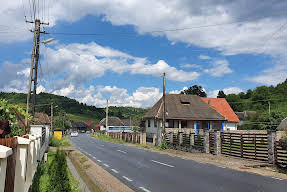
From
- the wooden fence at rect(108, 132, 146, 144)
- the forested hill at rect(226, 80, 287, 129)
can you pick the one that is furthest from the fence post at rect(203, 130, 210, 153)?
the forested hill at rect(226, 80, 287, 129)

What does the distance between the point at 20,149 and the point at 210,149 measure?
19.1 metres

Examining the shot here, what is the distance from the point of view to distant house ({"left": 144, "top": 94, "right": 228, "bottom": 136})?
37472 millimetres

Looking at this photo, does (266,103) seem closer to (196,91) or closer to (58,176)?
(196,91)

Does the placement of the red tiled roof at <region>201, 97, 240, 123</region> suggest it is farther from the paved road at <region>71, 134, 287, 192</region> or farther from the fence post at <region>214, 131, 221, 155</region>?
the paved road at <region>71, 134, 287, 192</region>

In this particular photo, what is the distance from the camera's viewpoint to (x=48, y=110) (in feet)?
385

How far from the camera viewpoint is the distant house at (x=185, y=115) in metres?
37.5

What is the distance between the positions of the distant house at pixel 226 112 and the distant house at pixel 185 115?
1.33 metres

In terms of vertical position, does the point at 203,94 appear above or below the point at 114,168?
above

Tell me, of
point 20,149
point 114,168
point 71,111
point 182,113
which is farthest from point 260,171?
point 71,111

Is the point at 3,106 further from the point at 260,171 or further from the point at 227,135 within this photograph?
the point at 227,135

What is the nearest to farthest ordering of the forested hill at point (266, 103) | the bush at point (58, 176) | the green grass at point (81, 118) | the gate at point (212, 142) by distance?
the bush at point (58, 176) < the gate at point (212, 142) < the forested hill at point (266, 103) < the green grass at point (81, 118)

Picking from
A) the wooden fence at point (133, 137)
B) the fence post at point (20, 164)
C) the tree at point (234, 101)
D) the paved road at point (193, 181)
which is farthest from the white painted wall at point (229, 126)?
A: the tree at point (234, 101)

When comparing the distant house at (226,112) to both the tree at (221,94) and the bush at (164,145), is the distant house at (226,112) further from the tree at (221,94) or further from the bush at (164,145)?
the tree at (221,94)

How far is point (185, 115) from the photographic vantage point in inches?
1492
